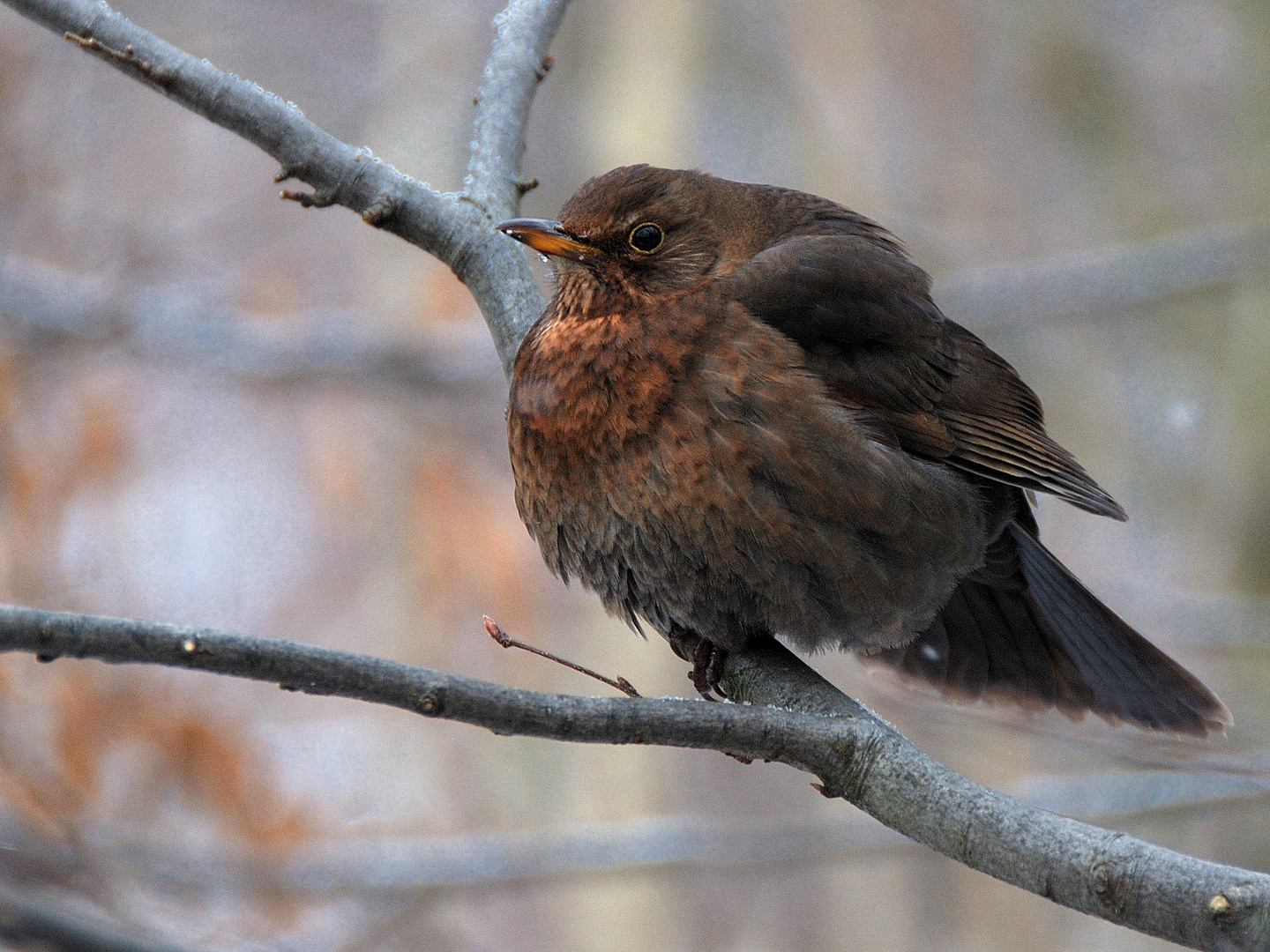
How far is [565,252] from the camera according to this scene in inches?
131

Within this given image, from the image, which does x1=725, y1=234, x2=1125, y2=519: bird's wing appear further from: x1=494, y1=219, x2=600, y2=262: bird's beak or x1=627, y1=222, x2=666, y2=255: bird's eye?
x1=494, y1=219, x2=600, y2=262: bird's beak

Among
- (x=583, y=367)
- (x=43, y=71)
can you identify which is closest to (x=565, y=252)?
(x=583, y=367)

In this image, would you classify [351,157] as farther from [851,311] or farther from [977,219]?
[977,219]

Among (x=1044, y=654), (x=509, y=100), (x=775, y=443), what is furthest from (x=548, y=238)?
(x=1044, y=654)

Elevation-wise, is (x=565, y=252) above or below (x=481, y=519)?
below

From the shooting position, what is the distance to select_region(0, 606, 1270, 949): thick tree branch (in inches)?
64.9

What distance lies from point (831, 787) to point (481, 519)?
566 centimetres

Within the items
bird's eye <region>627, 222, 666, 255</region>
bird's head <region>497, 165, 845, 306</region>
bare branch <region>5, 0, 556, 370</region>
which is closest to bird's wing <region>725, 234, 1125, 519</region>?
bird's head <region>497, 165, 845, 306</region>

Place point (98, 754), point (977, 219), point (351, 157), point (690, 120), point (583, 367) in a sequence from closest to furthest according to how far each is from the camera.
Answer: point (351, 157)
point (583, 367)
point (98, 754)
point (690, 120)
point (977, 219)

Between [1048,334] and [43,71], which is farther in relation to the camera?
[1048,334]

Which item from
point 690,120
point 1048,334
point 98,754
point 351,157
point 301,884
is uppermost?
point 690,120

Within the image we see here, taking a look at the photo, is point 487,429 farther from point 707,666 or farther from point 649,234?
point 707,666

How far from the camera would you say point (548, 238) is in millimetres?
3256

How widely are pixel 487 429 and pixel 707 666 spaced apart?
504 centimetres
